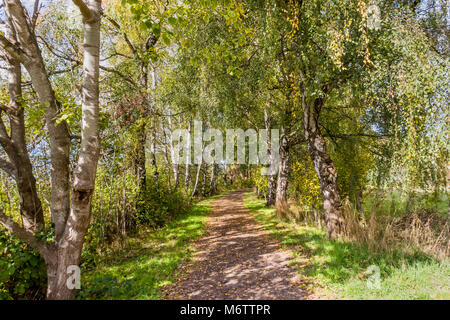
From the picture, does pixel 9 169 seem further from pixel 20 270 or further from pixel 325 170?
pixel 325 170

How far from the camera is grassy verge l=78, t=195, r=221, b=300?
4004mm

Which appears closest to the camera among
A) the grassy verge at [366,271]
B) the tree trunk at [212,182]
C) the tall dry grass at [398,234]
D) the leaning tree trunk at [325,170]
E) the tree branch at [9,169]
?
the grassy verge at [366,271]

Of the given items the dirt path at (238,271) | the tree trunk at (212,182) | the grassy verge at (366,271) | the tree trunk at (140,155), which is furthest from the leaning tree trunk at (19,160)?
the tree trunk at (212,182)

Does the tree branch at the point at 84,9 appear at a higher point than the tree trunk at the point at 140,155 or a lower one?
higher

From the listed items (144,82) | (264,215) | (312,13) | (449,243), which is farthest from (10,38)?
(264,215)

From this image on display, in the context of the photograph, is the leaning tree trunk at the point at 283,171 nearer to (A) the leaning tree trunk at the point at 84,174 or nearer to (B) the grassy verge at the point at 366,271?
(B) the grassy verge at the point at 366,271

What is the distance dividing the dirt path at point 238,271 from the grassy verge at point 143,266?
1.19ft

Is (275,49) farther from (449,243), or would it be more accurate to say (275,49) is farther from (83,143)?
(449,243)

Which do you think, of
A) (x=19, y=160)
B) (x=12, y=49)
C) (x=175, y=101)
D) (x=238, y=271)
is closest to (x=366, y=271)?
(x=238, y=271)

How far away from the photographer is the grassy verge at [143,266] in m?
4.00

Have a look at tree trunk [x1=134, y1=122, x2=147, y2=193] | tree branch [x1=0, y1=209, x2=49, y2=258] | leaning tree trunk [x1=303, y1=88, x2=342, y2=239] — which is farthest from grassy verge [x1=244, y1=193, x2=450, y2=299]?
tree trunk [x1=134, y1=122, x2=147, y2=193]

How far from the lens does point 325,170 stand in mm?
6586

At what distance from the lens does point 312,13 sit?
4824 millimetres

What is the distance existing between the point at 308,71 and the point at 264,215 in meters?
7.27
